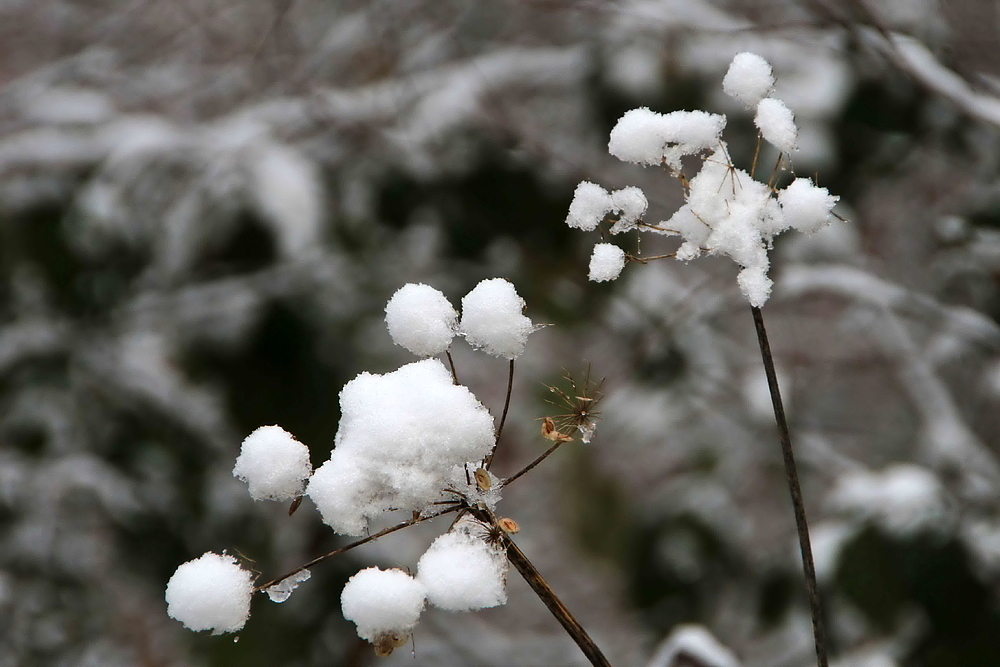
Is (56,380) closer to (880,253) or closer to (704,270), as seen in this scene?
(704,270)

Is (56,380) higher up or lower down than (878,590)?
lower down

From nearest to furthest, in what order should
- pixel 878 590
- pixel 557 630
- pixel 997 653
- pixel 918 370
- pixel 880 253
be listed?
pixel 997 653 → pixel 878 590 → pixel 918 370 → pixel 880 253 → pixel 557 630

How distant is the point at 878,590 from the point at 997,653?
0.48 ft

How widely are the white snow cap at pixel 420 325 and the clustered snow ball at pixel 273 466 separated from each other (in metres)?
0.07

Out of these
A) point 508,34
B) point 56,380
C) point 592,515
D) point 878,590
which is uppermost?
point 508,34

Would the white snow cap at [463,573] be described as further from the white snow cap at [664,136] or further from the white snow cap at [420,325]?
the white snow cap at [664,136]

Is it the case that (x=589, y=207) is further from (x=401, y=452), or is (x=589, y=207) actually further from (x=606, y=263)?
(x=401, y=452)

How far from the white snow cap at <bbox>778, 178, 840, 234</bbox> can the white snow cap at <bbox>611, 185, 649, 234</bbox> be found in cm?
7

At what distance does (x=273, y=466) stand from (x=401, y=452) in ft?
0.21

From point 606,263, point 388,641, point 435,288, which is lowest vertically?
point 435,288

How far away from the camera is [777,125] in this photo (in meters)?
0.33

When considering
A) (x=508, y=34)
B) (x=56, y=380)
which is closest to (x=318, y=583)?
(x=56, y=380)

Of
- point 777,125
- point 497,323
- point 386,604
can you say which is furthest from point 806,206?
point 386,604

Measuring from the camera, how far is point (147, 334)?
5.74 feet
